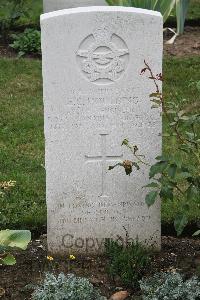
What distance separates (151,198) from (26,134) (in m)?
2.73

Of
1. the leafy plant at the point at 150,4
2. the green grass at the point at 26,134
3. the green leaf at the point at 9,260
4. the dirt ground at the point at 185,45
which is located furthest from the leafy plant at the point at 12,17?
the green leaf at the point at 9,260

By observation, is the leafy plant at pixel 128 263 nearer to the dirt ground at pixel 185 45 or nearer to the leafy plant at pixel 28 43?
the dirt ground at pixel 185 45

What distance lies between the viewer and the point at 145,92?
14.6 ft

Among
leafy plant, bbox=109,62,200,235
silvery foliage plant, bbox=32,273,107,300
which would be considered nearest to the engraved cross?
leafy plant, bbox=109,62,200,235

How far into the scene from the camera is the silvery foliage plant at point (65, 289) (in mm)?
4098

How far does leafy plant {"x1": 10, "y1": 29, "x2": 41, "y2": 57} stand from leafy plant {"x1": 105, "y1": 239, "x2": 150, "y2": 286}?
4677 mm

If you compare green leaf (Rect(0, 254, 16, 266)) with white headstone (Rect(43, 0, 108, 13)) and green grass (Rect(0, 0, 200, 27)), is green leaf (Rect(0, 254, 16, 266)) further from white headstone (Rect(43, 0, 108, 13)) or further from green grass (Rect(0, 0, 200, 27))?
green grass (Rect(0, 0, 200, 27))

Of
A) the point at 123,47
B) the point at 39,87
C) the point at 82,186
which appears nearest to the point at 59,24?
the point at 123,47

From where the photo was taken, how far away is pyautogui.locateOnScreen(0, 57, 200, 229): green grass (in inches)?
209

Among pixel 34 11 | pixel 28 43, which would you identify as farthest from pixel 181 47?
pixel 34 11

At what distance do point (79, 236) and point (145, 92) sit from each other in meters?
0.94

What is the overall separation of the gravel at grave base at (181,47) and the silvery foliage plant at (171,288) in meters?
4.91

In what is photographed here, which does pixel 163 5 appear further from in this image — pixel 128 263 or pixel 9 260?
pixel 9 260

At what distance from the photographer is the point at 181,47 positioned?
9102mm
